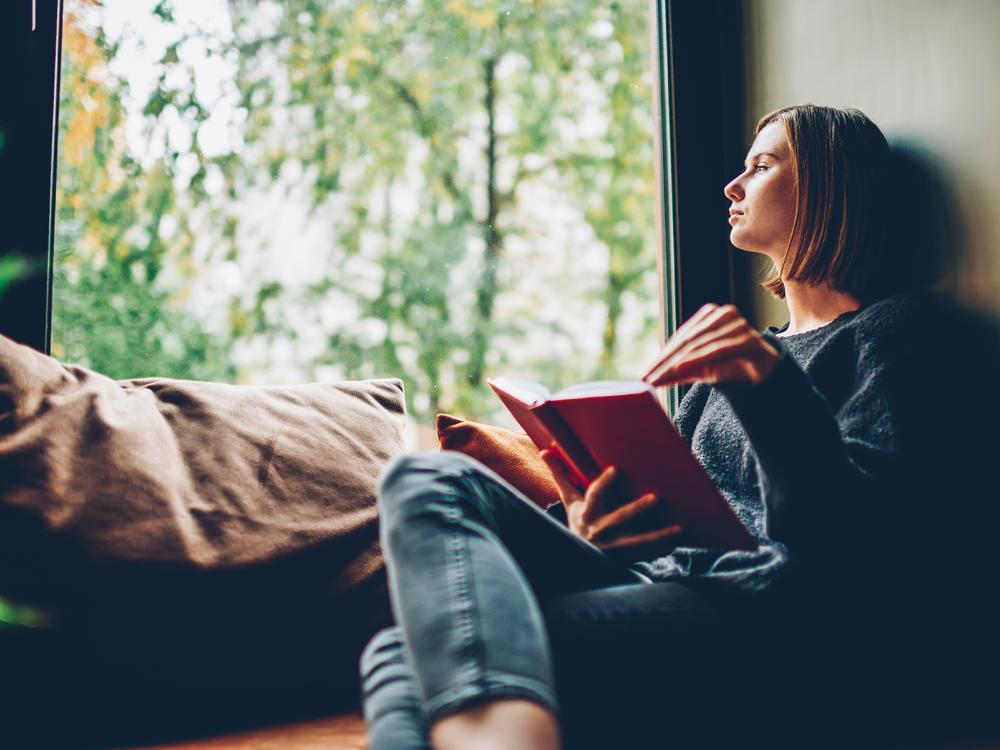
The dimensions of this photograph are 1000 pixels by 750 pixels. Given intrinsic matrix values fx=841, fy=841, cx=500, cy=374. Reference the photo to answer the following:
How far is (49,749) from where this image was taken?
1096 mm

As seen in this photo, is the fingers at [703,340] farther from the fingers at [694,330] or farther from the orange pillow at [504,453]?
the orange pillow at [504,453]

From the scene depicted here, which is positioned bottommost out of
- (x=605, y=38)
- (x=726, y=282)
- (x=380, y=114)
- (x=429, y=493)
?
(x=429, y=493)

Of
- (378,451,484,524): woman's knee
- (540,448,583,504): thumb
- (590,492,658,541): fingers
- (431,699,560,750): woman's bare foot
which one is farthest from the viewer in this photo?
(540,448,583,504): thumb

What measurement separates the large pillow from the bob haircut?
713mm

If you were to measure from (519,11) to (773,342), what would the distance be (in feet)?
4.15

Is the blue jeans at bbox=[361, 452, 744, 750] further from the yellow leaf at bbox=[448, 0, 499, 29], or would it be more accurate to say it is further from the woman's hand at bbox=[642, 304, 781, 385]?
the yellow leaf at bbox=[448, 0, 499, 29]

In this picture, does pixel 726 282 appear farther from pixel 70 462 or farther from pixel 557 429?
pixel 70 462

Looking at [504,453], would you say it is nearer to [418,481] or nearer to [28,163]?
[418,481]

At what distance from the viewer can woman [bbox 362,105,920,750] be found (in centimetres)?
68

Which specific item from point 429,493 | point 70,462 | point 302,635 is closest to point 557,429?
point 429,493

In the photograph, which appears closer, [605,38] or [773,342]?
[773,342]

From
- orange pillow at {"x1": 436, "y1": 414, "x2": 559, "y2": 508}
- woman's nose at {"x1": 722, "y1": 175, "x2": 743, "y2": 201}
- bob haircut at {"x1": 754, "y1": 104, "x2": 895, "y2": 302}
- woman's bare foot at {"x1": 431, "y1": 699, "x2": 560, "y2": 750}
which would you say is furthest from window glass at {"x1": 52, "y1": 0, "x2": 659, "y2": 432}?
woman's bare foot at {"x1": 431, "y1": 699, "x2": 560, "y2": 750}

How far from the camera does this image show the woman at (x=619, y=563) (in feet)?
2.23

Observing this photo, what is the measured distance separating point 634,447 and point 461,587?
25cm
